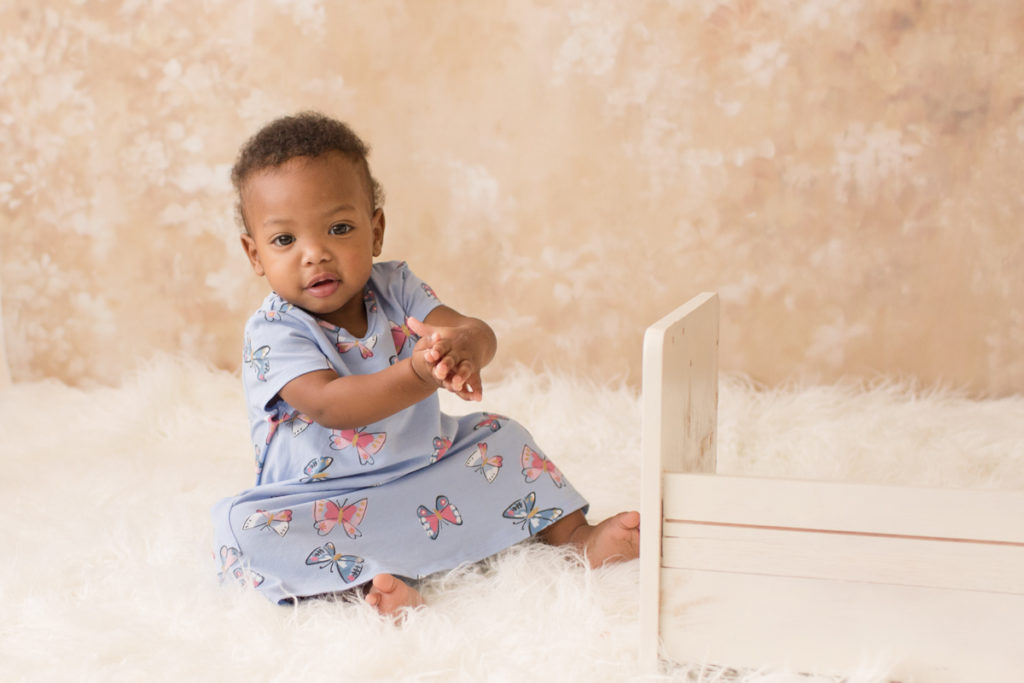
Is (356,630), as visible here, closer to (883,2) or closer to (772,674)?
(772,674)

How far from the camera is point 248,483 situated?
4.59 ft

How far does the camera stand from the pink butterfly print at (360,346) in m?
1.12

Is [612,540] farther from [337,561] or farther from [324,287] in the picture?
[324,287]

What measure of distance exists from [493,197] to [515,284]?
0.58ft

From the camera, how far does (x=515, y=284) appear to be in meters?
1.98

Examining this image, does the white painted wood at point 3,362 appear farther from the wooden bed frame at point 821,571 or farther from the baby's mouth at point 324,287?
the wooden bed frame at point 821,571

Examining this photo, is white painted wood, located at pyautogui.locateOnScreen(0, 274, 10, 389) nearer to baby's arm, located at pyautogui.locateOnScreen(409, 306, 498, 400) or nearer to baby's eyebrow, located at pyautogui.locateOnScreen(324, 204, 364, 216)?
baby's eyebrow, located at pyautogui.locateOnScreen(324, 204, 364, 216)

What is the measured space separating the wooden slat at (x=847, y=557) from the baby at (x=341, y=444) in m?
0.23

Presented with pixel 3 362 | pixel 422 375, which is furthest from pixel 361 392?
pixel 3 362

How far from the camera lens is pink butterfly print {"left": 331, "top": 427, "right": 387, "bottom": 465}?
3.57 feet

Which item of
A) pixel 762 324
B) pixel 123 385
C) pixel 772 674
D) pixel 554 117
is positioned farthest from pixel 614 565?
pixel 123 385

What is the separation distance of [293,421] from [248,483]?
0.35 m

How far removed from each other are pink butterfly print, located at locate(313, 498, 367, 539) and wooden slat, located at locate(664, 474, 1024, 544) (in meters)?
0.39

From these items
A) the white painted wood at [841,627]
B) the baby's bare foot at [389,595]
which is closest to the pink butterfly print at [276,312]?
the baby's bare foot at [389,595]
